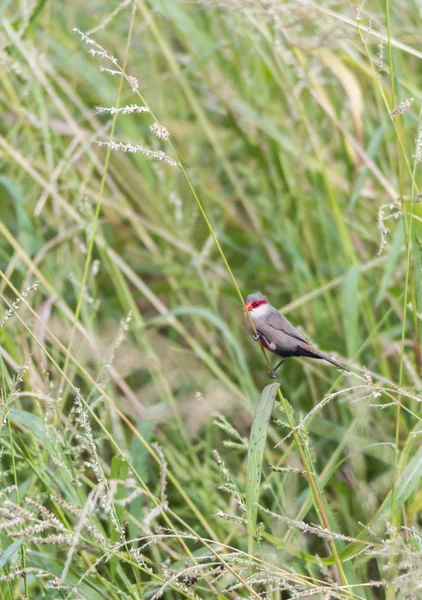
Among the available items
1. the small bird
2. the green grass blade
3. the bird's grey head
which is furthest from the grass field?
the bird's grey head

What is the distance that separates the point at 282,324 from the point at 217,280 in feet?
5.34

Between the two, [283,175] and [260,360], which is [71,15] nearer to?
[283,175]

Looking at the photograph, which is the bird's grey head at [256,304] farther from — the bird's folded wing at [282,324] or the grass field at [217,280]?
the grass field at [217,280]

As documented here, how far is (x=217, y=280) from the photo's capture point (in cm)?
332

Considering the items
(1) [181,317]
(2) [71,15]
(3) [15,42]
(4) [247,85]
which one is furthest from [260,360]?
(2) [71,15]

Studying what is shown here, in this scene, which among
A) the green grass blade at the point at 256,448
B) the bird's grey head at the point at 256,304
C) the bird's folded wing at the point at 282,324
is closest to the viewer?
the green grass blade at the point at 256,448

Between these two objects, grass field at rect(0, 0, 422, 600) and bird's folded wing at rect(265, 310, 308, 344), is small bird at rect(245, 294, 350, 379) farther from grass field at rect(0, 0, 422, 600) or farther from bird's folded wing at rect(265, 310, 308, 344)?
grass field at rect(0, 0, 422, 600)

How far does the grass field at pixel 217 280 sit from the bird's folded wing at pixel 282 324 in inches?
7.8

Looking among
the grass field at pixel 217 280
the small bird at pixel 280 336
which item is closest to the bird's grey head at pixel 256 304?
the small bird at pixel 280 336

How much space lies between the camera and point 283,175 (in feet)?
10.9

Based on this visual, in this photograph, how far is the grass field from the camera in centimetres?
192

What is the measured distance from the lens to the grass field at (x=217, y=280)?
192cm

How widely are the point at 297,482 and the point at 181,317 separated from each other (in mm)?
1148

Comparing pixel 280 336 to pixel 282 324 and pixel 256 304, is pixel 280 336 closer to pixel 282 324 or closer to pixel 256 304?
pixel 282 324
